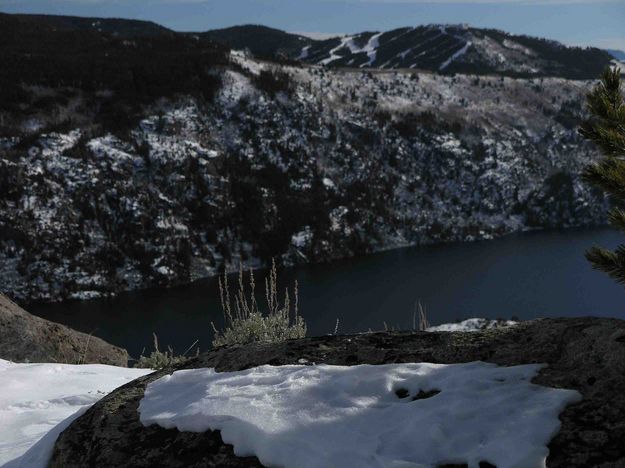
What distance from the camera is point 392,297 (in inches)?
2235

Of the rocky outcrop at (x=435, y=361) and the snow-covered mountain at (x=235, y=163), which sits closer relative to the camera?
A: the rocky outcrop at (x=435, y=361)

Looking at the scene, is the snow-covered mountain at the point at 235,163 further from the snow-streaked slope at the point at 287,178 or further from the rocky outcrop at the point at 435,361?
the rocky outcrop at the point at 435,361

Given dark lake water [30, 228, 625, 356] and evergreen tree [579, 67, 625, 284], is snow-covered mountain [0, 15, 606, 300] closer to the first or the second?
dark lake water [30, 228, 625, 356]

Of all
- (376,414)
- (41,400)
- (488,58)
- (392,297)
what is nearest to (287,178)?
(392,297)

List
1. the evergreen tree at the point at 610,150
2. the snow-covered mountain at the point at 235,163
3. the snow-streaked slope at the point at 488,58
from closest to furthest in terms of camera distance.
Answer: the evergreen tree at the point at 610,150
the snow-covered mountain at the point at 235,163
the snow-streaked slope at the point at 488,58

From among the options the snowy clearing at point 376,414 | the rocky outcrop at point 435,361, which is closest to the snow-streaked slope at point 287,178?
the rocky outcrop at point 435,361

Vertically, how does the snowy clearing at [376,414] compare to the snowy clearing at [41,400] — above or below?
above

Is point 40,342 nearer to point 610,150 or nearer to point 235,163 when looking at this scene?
point 610,150

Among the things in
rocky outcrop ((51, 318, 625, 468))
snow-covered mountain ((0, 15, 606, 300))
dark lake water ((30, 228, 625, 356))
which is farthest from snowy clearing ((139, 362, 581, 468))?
snow-covered mountain ((0, 15, 606, 300))

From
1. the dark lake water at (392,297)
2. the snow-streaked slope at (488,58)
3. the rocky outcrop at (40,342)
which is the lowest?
the dark lake water at (392,297)

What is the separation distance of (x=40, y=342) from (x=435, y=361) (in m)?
7.08

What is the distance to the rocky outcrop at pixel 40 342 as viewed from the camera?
26.9 ft

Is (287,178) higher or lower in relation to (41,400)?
higher

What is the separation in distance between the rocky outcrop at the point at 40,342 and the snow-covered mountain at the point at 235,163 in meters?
59.3
